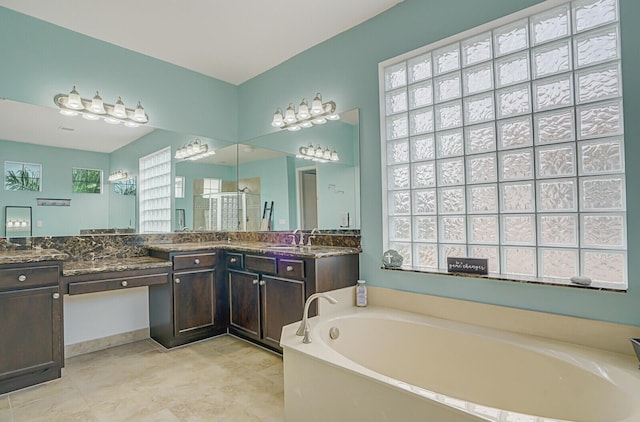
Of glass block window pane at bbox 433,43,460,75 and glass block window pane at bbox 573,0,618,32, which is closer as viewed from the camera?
glass block window pane at bbox 573,0,618,32

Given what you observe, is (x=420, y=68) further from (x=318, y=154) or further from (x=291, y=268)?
(x=291, y=268)

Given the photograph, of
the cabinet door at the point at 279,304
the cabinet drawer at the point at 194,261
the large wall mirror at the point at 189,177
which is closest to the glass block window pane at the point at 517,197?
the large wall mirror at the point at 189,177

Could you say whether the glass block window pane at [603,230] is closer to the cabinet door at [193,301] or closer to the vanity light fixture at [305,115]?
the vanity light fixture at [305,115]

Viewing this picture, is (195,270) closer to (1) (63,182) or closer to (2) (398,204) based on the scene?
(1) (63,182)

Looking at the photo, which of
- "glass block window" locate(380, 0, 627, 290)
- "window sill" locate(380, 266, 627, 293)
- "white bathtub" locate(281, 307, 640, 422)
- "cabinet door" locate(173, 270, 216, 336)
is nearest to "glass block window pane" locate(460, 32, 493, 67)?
"glass block window" locate(380, 0, 627, 290)

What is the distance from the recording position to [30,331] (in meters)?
2.27

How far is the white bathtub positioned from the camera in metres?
1.35

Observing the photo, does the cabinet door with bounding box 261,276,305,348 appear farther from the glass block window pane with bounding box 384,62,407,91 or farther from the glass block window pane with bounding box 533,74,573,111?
the glass block window pane with bounding box 533,74,573,111

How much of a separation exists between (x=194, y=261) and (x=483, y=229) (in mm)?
2423

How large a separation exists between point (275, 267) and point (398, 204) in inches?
43.8

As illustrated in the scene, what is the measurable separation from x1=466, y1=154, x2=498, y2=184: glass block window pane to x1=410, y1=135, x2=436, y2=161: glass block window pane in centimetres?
28

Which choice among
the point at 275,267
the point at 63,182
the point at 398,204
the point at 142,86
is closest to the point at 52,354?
the point at 63,182

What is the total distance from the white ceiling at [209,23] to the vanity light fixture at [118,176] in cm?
119

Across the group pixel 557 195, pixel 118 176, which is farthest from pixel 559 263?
pixel 118 176
